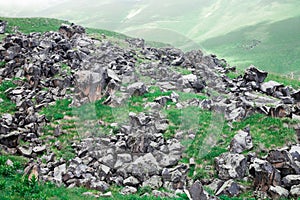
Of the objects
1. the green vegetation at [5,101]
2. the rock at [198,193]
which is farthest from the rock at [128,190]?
the green vegetation at [5,101]

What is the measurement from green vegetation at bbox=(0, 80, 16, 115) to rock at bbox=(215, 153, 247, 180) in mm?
16764

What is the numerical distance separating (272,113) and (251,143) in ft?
14.1

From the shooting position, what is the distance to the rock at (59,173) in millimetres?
19259

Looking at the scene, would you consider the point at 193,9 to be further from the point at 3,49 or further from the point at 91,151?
the point at 91,151

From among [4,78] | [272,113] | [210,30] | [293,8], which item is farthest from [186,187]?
[293,8]

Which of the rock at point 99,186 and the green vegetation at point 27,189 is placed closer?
the green vegetation at point 27,189

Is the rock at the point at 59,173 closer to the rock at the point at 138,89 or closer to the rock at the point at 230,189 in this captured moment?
the rock at the point at 230,189

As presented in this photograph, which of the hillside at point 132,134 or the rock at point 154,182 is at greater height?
the hillside at point 132,134

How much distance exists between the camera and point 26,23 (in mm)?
66750

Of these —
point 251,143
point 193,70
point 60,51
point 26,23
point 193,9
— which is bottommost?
point 251,143

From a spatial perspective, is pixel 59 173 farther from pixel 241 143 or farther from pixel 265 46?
pixel 265 46

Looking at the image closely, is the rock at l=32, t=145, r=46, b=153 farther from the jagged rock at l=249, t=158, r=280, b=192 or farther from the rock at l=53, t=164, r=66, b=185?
the jagged rock at l=249, t=158, r=280, b=192

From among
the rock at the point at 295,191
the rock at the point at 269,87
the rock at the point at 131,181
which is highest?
the rock at the point at 269,87

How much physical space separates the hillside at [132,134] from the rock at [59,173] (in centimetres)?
6
